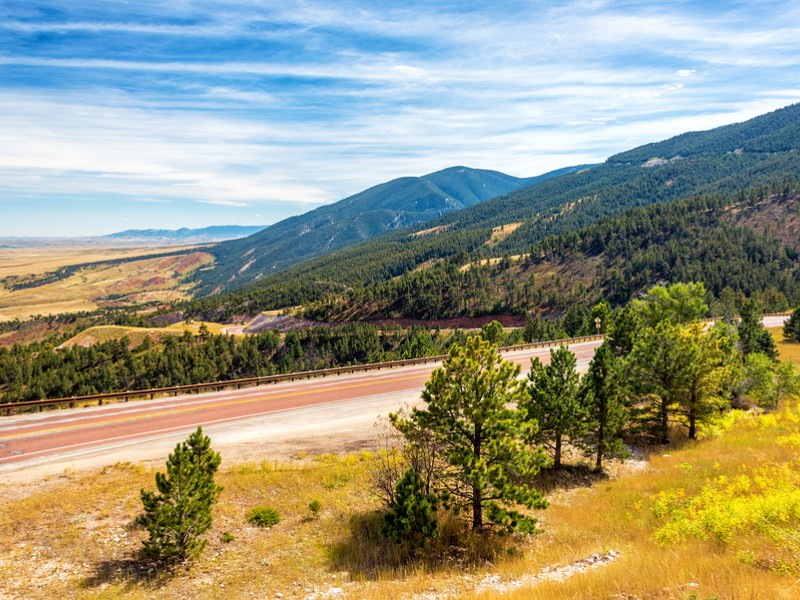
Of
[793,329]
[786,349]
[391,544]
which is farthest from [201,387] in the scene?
[793,329]

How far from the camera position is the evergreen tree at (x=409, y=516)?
15281 mm

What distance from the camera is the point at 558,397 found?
22922 mm

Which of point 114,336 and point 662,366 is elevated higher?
point 114,336

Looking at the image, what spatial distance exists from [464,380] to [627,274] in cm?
16154

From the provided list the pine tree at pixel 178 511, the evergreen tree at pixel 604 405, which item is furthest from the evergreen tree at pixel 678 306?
the pine tree at pixel 178 511

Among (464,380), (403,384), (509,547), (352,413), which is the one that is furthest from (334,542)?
(403,384)

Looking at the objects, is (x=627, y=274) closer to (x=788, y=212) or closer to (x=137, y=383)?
(x=788, y=212)

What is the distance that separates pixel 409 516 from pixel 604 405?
14735 mm

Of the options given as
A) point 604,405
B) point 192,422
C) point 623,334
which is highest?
point 623,334

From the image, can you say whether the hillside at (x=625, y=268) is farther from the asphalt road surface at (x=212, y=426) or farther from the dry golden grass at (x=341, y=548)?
the dry golden grass at (x=341, y=548)

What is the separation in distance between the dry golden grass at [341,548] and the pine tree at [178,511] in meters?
0.82

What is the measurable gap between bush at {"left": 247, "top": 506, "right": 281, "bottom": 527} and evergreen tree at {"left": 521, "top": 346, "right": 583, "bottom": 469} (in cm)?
1358

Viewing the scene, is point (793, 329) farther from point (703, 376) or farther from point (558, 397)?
point (558, 397)

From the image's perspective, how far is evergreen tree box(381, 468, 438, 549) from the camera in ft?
50.1
